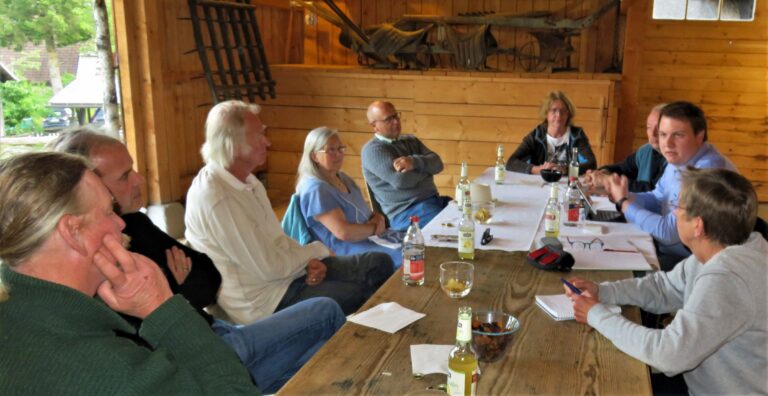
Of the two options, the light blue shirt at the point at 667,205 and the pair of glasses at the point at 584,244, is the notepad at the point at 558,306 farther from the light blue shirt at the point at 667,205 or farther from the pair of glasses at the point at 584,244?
the light blue shirt at the point at 667,205

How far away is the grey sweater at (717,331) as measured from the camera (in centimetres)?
154

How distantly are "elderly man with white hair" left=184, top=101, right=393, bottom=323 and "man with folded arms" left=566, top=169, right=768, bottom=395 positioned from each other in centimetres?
118

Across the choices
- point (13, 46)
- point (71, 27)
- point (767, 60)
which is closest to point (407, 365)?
point (13, 46)

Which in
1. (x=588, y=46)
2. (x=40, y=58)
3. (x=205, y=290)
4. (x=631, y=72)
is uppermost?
(x=588, y=46)

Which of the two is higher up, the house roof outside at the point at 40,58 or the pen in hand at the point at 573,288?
the house roof outside at the point at 40,58

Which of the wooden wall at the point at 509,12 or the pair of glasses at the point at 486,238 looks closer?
the pair of glasses at the point at 486,238

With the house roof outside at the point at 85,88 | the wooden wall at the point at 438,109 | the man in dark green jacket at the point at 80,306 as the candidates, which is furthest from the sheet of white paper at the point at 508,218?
the house roof outside at the point at 85,88

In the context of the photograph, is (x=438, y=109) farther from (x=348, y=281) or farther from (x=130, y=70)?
(x=348, y=281)

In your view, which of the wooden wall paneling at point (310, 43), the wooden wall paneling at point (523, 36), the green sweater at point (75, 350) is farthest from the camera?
the wooden wall paneling at point (310, 43)

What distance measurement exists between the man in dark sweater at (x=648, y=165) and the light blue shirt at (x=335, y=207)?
1.14m

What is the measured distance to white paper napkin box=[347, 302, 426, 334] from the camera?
1757mm

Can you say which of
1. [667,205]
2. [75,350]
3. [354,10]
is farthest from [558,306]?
[354,10]

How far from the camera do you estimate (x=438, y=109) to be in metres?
6.12

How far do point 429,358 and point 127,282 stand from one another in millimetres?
701
